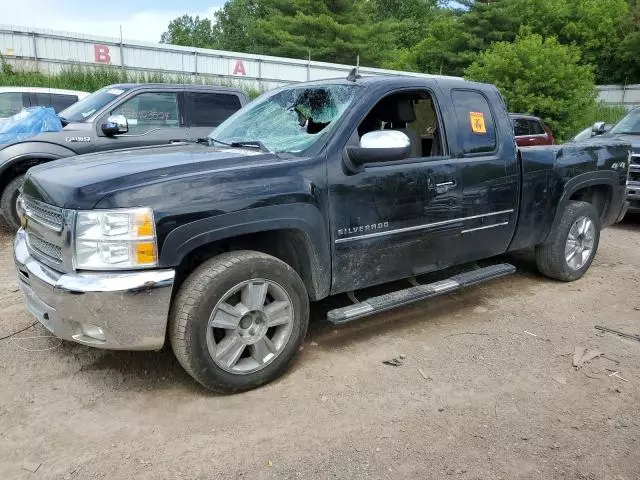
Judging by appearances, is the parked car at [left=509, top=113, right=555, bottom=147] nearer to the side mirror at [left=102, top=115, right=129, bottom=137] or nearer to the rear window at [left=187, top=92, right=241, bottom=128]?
the rear window at [left=187, top=92, right=241, bottom=128]

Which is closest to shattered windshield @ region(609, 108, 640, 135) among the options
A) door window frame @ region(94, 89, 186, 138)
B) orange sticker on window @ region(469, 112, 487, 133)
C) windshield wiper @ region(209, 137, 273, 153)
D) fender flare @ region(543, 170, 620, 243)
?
fender flare @ region(543, 170, 620, 243)

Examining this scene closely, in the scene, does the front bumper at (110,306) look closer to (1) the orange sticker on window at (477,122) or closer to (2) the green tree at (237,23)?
(1) the orange sticker on window at (477,122)

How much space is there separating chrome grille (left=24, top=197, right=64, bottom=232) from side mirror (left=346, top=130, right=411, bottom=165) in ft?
5.85

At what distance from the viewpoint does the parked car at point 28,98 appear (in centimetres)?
997

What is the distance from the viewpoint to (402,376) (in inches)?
140

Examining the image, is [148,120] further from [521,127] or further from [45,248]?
[521,127]

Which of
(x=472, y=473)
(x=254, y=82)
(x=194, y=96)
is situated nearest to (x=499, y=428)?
(x=472, y=473)

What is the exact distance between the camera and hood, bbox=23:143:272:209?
2904mm

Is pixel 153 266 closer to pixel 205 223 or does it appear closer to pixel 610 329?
pixel 205 223

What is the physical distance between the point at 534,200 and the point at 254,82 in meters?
18.9

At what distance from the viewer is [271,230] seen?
3328 mm

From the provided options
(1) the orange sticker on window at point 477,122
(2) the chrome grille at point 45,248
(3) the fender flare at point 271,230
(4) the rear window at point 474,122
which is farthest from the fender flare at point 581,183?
(2) the chrome grille at point 45,248

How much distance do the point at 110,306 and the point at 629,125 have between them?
950 centimetres

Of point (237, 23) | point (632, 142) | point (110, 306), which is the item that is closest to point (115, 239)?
point (110, 306)
